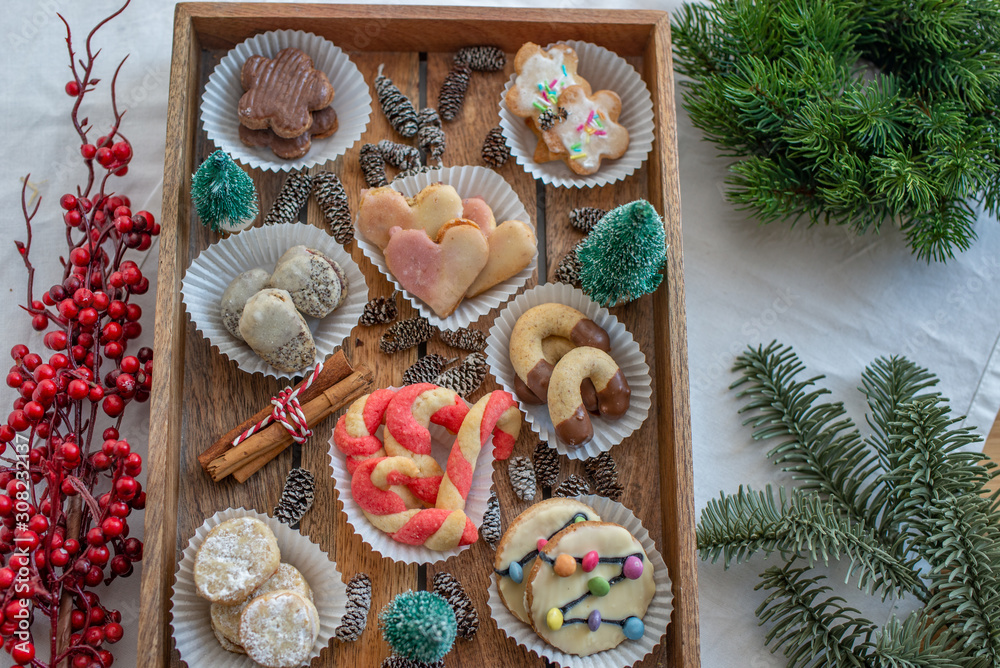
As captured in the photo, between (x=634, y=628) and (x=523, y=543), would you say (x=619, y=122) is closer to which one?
(x=523, y=543)

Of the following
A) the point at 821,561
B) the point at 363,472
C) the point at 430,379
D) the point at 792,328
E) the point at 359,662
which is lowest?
the point at 359,662

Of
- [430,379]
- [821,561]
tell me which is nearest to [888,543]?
[821,561]

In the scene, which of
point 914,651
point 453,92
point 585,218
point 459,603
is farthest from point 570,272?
point 914,651

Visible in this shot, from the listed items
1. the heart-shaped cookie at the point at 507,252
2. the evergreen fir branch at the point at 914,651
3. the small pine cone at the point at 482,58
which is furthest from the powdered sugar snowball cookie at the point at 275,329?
the evergreen fir branch at the point at 914,651

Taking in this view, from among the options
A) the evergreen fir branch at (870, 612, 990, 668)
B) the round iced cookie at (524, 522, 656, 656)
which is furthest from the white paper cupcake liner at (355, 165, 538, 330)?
the evergreen fir branch at (870, 612, 990, 668)

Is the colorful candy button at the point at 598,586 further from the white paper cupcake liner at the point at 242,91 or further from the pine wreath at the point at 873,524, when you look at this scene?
the white paper cupcake liner at the point at 242,91

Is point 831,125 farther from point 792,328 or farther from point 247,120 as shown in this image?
point 247,120
